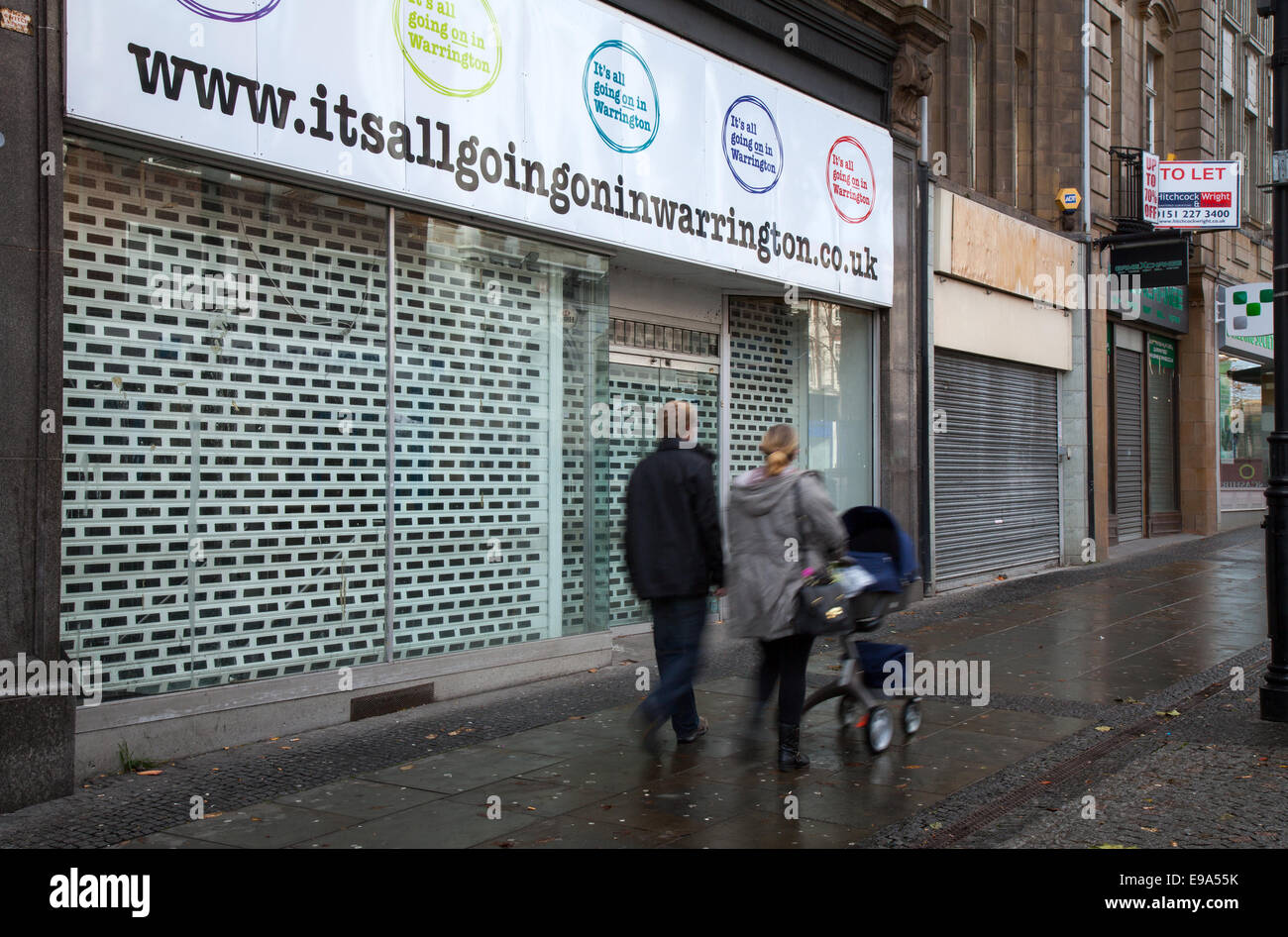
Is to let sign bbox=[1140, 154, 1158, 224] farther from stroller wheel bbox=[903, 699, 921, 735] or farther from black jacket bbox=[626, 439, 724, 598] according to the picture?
black jacket bbox=[626, 439, 724, 598]

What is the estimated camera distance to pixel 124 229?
628 cm

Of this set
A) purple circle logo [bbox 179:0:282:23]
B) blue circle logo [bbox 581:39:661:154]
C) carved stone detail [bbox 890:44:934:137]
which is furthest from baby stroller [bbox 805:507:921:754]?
carved stone detail [bbox 890:44:934:137]

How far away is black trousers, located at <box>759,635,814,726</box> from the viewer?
5906 mm

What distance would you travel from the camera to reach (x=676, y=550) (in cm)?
608

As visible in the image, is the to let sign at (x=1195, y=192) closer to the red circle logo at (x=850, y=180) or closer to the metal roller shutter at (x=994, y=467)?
the metal roller shutter at (x=994, y=467)

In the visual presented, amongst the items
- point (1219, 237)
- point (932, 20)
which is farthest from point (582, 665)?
point (1219, 237)

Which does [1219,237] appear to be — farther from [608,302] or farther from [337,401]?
[337,401]

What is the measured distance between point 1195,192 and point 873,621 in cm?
1463

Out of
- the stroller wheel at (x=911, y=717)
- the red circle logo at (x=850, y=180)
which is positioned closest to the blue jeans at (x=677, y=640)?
the stroller wheel at (x=911, y=717)

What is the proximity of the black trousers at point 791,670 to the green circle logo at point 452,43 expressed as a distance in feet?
14.7

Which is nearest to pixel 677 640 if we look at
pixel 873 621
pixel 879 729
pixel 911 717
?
pixel 873 621

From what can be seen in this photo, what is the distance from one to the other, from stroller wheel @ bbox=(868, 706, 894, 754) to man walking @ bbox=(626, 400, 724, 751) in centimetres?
103

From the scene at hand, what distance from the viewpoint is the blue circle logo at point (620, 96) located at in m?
9.02

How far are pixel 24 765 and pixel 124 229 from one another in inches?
115
